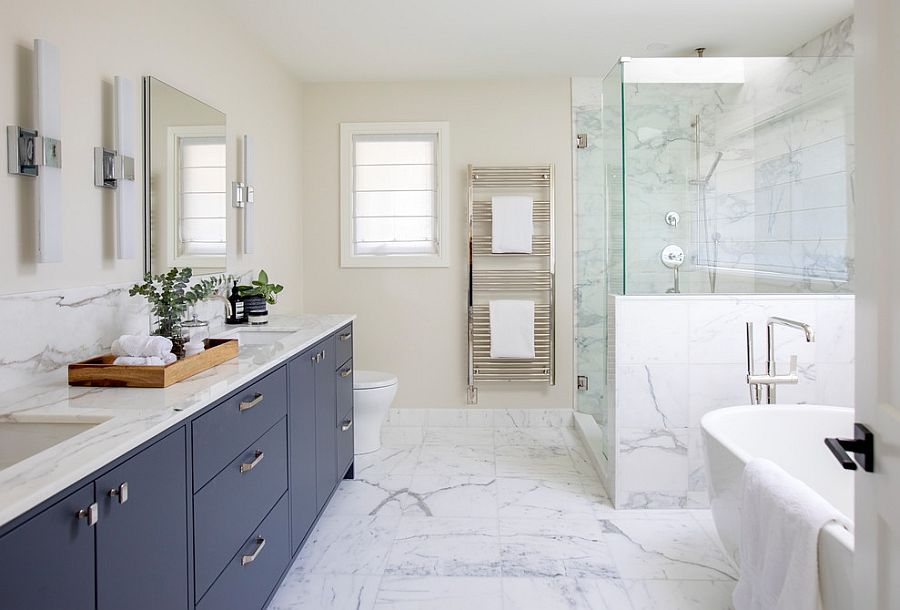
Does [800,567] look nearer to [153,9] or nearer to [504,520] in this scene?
[504,520]

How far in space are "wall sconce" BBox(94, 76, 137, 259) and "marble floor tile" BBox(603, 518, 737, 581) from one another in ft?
6.90

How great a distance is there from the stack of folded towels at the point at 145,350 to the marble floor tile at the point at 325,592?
952 millimetres

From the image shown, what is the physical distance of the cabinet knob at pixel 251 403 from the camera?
1.85 m

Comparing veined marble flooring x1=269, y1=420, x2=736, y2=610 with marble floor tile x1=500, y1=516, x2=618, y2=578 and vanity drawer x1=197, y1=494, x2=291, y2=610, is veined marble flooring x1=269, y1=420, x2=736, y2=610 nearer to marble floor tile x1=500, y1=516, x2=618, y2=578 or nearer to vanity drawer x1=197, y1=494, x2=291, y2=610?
marble floor tile x1=500, y1=516, x2=618, y2=578

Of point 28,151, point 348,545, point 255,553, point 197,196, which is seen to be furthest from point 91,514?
point 197,196

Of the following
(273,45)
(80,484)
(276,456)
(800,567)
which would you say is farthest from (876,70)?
(273,45)

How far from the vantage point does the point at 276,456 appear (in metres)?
2.15

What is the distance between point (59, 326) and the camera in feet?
6.28

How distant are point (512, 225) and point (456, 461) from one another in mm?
1501

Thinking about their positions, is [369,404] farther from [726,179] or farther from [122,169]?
[726,179]

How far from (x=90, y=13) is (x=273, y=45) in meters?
1.62

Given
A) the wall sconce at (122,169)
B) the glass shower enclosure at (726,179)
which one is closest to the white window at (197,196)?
the wall sconce at (122,169)

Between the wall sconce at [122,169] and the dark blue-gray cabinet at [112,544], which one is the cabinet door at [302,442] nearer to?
the wall sconce at [122,169]

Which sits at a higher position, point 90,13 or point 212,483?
point 90,13
